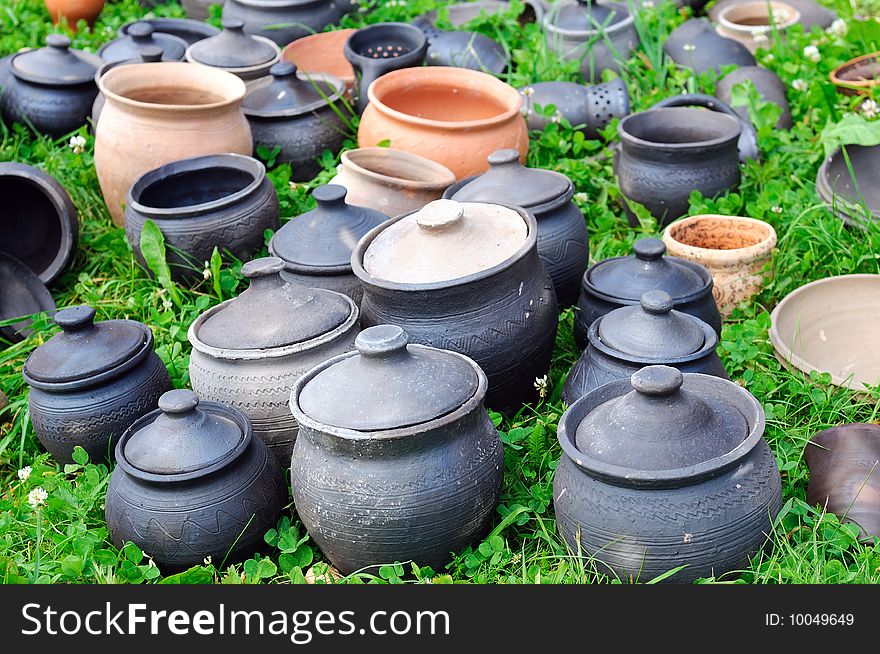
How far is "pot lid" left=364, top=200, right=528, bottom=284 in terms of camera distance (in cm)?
357

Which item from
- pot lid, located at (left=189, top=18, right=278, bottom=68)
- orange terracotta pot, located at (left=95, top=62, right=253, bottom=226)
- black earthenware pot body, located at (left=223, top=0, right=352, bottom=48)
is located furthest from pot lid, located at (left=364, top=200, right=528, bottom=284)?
black earthenware pot body, located at (left=223, top=0, right=352, bottom=48)

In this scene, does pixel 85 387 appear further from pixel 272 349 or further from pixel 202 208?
pixel 202 208

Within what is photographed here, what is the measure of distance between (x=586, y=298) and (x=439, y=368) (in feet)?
3.68

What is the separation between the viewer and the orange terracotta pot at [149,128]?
5.03 m

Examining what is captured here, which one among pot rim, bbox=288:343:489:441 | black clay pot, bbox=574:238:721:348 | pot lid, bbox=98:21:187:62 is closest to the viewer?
pot rim, bbox=288:343:489:441

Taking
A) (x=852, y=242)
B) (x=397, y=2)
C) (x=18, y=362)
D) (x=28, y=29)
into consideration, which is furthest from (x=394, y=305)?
(x=28, y=29)

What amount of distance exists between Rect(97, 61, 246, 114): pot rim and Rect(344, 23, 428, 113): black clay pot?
780 mm

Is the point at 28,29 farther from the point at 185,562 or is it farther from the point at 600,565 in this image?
the point at 600,565

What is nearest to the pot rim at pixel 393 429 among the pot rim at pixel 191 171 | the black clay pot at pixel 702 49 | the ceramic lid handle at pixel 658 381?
A: the ceramic lid handle at pixel 658 381

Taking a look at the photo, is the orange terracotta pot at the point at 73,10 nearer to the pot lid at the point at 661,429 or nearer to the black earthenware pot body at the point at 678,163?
the black earthenware pot body at the point at 678,163

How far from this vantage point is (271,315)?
3580mm

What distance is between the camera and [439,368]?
3109mm

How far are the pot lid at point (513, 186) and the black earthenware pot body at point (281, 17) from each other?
3.03m

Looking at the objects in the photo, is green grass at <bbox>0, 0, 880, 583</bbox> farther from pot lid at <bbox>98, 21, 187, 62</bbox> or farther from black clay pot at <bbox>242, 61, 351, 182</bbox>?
pot lid at <bbox>98, 21, 187, 62</bbox>
